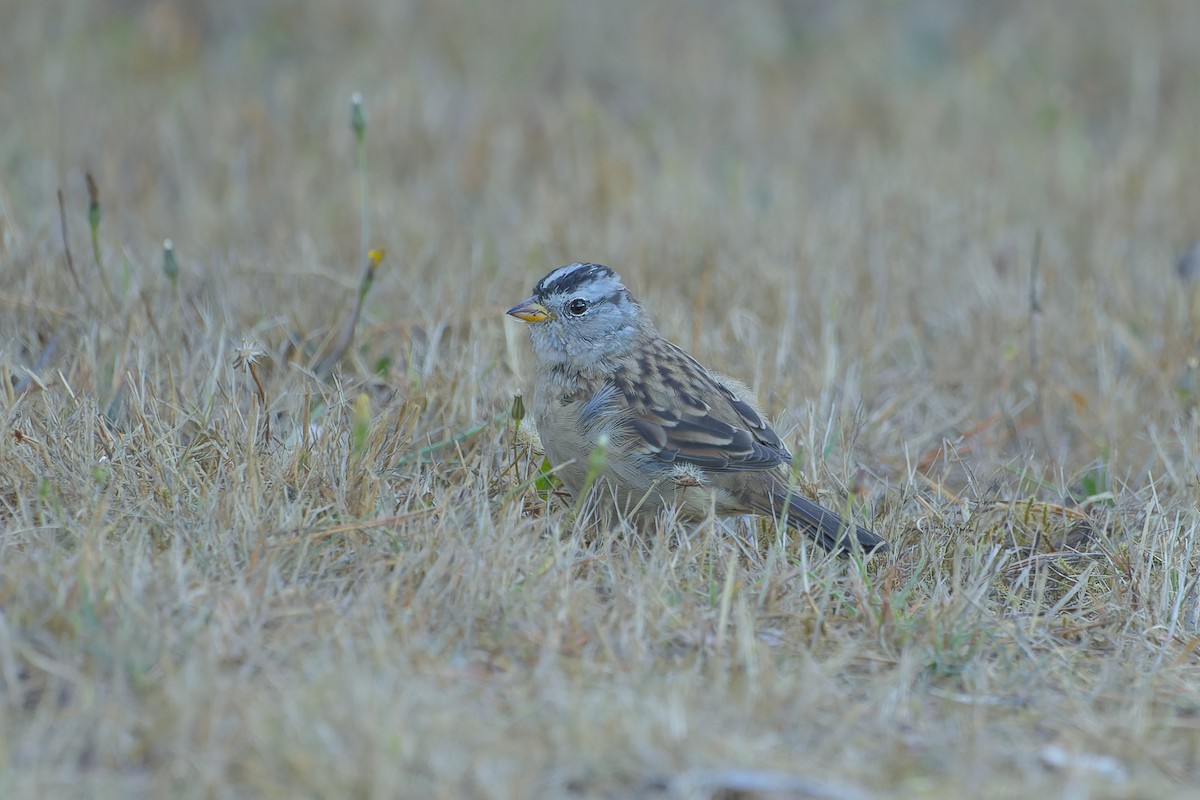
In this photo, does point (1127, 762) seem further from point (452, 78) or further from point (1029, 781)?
point (452, 78)

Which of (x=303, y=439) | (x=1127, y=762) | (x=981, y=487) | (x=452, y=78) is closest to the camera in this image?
(x=1127, y=762)

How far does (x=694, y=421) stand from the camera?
4.34 metres

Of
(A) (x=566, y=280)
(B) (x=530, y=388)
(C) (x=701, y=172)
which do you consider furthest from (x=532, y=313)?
(C) (x=701, y=172)

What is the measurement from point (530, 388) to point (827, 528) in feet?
5.28

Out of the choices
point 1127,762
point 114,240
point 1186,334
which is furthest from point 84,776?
point 1186,334

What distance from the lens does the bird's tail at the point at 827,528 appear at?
397 cm

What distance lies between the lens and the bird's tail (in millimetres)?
3971

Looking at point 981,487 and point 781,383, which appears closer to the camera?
point 981,487

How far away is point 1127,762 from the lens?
298 centimetres

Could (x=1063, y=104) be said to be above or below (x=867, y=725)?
above

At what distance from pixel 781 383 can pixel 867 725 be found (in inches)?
96.3

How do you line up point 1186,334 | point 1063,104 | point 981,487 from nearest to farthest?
point 981,487 → point 1186,334 → point 1063,104

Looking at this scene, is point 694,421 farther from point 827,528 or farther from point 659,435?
point 827,528

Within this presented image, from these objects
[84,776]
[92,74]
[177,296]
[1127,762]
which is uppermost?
[92,74]
